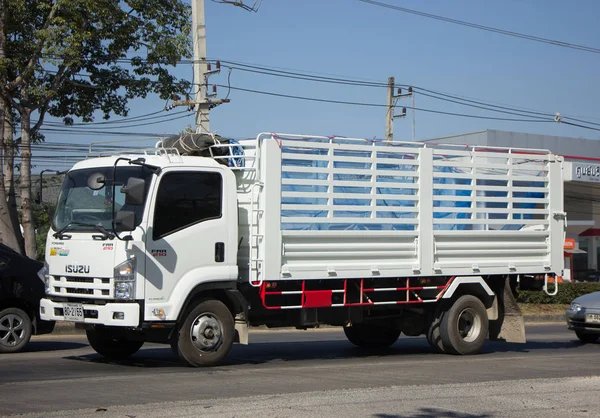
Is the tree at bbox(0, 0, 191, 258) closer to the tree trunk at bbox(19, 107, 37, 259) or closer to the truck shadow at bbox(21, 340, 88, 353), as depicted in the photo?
the tree trunk at bbox(19, 107, 37, 259)

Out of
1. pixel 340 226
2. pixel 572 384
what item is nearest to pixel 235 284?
pixel 340 226

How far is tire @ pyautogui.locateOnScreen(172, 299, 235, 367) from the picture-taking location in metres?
10.4

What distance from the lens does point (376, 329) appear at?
1396cm

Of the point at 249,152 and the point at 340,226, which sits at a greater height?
the point at 249,152

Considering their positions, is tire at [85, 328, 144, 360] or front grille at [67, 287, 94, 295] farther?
tire at [85, 328, 144, 360]

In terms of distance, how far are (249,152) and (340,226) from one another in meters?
1.61

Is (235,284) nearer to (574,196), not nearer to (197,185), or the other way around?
(197,185)

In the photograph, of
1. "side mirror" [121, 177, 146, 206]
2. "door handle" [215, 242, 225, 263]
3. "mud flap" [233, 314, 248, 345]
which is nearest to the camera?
"side mirror" [121, 177, 146, 206]

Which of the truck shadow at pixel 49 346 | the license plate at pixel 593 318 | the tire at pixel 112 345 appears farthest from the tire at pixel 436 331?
the truck shadow at pixel 49 346

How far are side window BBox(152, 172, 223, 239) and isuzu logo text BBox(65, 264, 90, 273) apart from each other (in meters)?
0.93

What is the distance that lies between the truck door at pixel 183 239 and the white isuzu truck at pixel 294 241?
0.02 m

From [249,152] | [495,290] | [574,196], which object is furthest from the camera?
[574,196]

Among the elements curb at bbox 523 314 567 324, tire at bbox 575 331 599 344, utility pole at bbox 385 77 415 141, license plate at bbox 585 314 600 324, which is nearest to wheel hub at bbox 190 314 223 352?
license plate at bbox 585 314 600 324

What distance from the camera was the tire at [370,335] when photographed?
1392 centimetres
